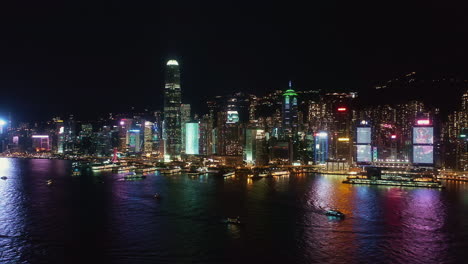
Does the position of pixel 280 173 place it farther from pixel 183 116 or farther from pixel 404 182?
pixel 183 116

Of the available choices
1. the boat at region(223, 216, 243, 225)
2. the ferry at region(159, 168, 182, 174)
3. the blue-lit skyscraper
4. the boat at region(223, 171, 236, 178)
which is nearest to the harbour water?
the boat at region(223, 216, 243, 225)

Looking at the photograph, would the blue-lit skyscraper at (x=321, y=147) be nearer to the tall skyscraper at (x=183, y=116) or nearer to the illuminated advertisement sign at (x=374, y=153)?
the illuminated advertisement sign at (x=374, y=153)

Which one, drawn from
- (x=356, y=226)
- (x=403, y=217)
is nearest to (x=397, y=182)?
(x=403, y=217)

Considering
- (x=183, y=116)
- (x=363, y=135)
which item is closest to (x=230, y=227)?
(x=363, y=135)

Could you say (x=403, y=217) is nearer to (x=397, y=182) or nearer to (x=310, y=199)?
(x=310, y=199)

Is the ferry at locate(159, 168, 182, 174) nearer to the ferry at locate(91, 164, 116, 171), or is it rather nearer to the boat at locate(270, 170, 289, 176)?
the ferry at locate(91, 164, 116, 171)

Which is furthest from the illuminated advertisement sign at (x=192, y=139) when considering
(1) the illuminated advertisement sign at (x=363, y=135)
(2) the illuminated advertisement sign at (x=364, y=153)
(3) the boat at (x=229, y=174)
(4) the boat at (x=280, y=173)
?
(2) the illuminated advertisement sign at (x=364, y=153)
